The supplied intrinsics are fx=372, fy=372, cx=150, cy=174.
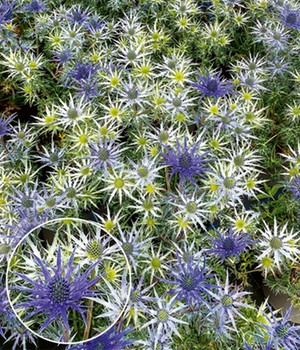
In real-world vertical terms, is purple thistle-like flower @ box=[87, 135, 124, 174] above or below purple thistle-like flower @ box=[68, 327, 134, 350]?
above

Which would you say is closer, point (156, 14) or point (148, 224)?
point (148, 224)

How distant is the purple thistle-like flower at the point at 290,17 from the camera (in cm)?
177

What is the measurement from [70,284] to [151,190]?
51cm

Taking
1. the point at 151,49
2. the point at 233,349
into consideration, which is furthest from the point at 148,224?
the point at 151,49

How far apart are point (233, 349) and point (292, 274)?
1.51 ft

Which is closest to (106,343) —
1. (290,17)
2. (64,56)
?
(64,56)

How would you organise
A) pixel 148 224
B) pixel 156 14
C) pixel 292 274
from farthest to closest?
pixel 156 14 → pixel 292 274 → pixel 148 224

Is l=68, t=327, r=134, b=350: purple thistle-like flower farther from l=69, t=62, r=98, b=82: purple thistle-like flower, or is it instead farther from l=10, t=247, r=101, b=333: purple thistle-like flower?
l=69, t=62, r=98, b=82: purple thistle-like flower

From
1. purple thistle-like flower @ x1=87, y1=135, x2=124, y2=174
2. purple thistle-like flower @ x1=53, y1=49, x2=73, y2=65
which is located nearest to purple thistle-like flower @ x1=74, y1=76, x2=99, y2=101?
purple thistle-like flower @ x1=53, y1=49, x2=73, y2=65

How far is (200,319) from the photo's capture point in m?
1.16

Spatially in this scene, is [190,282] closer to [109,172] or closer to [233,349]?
[233,349]

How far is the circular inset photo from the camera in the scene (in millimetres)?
789

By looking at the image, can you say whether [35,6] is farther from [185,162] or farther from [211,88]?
[185,162]

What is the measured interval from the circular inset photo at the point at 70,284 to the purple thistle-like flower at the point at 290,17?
135cm
